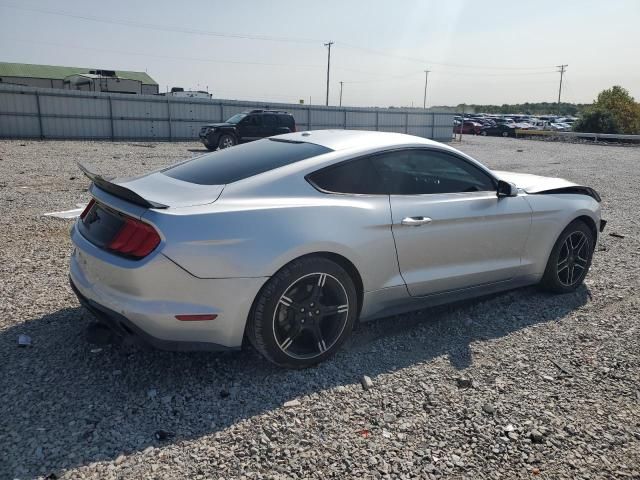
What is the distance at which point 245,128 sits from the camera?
72.1ft

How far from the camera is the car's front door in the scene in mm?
3838

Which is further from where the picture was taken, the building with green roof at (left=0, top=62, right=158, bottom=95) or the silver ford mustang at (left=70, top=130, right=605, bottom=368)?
the building with green roof at (left=0, top=62, right=158, bottom=95)

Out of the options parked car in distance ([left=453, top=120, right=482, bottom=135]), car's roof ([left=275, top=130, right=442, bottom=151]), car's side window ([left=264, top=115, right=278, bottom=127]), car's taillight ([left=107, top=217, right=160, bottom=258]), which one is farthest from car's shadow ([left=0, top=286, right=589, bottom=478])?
parked car in distance ([left=453, top=120, right=482, bottom=135])

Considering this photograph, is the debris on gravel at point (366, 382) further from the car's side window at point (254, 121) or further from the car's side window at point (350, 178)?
the car's side window at point (254, 121)

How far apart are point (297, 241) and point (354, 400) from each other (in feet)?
3.34

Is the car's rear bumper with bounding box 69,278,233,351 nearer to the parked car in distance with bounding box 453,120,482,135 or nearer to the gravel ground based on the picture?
the gravel ground

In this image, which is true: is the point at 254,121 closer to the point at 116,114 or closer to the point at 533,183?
the point at 116,114

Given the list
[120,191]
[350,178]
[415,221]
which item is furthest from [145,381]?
[415,221]

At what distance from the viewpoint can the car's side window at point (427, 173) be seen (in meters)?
3.89

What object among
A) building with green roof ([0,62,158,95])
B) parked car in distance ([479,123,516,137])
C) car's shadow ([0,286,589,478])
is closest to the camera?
car's shadow ([0,286,589,478])

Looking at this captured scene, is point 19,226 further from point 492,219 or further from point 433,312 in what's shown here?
point 492,219

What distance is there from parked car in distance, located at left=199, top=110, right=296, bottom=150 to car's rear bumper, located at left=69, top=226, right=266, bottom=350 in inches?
736

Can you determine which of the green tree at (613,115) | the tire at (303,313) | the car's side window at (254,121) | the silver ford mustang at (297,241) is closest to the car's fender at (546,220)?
the silver ford mustang at (297,241)

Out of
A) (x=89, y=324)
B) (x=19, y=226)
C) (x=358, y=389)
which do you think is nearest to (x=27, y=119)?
(x=19, y=226)
